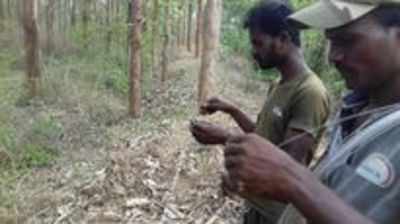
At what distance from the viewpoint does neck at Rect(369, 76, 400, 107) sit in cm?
124

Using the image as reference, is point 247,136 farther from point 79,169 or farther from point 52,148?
point 52,148

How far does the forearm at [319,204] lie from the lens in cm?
104

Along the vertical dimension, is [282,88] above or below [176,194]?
above

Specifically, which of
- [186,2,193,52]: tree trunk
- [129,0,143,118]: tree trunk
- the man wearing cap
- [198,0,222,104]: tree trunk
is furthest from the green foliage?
[186,2,193,52]: tree trunk

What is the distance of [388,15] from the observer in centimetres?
124

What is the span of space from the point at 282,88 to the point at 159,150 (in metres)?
3.82

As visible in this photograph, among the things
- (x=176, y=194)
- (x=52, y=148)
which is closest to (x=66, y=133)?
(x=52, y=148)

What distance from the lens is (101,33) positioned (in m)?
10.6

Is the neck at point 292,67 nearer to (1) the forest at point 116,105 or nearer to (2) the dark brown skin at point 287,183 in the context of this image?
(2) the dark brown skin at point 287,183

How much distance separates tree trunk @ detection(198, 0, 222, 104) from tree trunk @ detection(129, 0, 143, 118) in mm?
880

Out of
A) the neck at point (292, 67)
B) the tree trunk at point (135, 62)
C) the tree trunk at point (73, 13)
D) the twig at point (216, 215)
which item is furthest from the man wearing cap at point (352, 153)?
the tree trunk at point (73, 13)

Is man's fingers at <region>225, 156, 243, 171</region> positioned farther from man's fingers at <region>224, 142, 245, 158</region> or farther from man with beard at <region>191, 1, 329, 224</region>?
man with beard at <region>191, 1, 329, 224</region>

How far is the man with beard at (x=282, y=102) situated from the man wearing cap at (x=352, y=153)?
0.75 m

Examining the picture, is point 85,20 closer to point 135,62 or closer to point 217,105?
point 135,62
